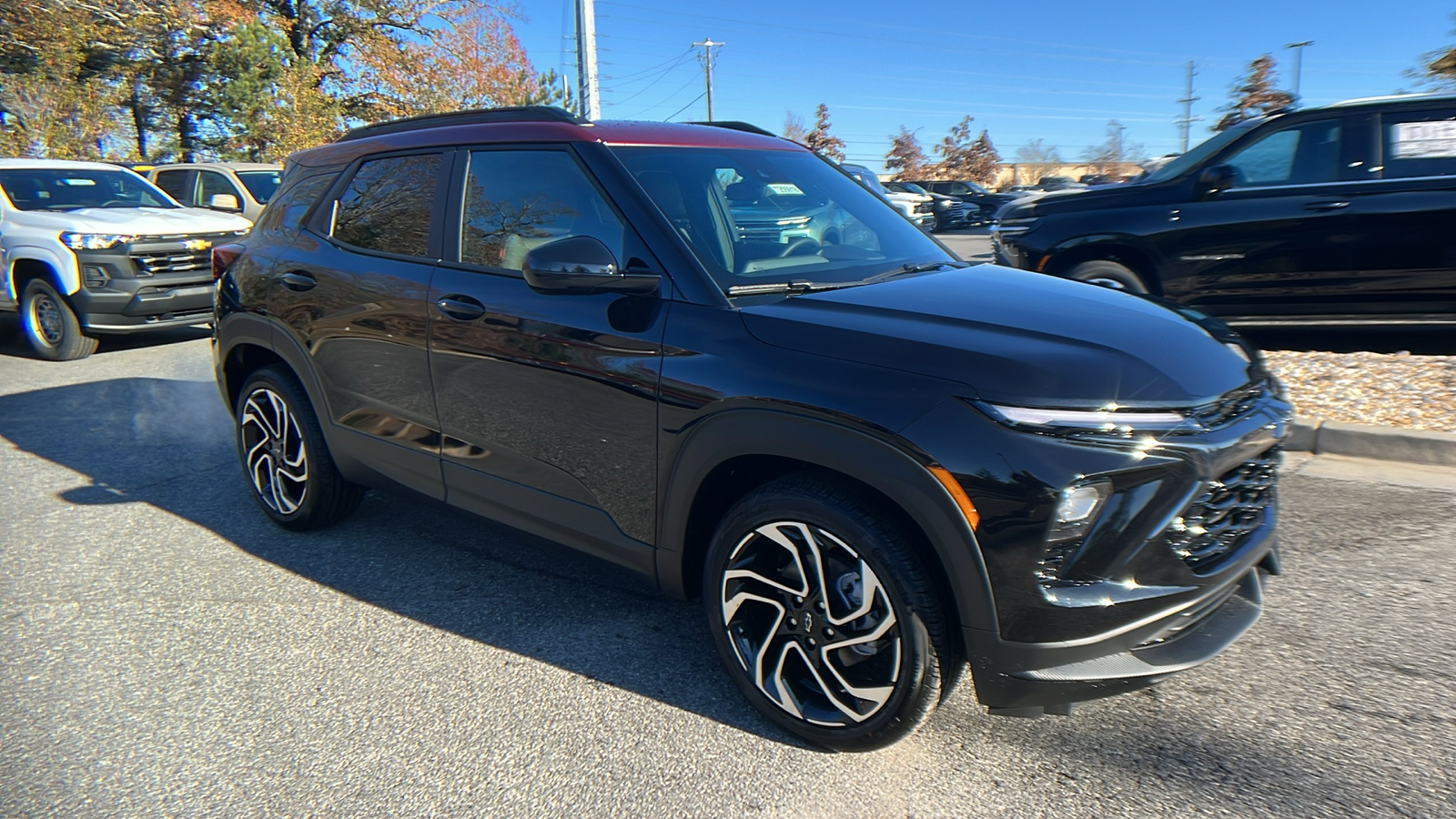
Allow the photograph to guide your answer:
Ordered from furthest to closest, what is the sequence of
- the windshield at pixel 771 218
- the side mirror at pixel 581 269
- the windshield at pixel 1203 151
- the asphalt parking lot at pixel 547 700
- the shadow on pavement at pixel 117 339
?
the shadow on pavement at pixel 117 339, the windshield at pixel 1203 151, the windshield at pixel 771 218, the side mirror at pixel 581 269, the asphalt parking lot at pixel 547 700

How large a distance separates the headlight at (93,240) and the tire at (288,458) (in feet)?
18.1

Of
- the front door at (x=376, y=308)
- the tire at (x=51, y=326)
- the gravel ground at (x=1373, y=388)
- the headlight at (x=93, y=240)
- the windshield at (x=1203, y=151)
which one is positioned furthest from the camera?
the tire at (x=51, y=326)

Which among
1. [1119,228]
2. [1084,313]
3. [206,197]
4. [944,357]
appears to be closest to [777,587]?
[944,357]

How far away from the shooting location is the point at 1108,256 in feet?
23.3

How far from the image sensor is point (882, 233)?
3.58m

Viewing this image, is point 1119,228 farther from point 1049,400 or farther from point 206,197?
point 206,197

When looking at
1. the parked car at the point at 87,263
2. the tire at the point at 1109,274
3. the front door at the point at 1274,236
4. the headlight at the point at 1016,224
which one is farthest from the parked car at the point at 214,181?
the front door at the point at 1274,236

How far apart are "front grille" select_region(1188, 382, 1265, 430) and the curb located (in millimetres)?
2590

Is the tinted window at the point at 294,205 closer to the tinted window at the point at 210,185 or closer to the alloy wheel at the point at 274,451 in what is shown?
the alloy wheel at the point at 274,451

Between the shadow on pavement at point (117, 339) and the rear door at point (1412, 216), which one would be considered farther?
the shadow on pavement at point (117, 339)

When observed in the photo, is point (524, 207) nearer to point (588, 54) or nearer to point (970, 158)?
point (588, 54)

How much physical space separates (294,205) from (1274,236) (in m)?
6.35

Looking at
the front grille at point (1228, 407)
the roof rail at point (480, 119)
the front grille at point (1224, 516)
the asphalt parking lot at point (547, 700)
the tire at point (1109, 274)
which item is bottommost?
the asphalt parking lot at point (547, 700)

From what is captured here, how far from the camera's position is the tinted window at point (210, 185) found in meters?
13.0
